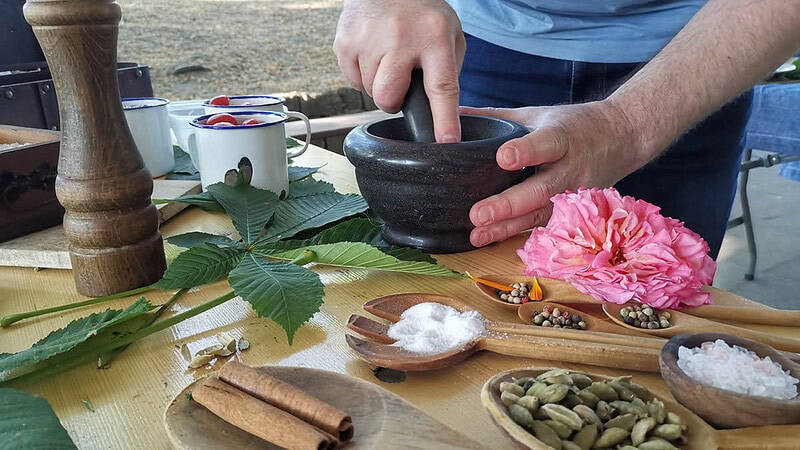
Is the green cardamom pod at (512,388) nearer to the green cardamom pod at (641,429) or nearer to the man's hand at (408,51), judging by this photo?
the green cardamom pod at (641,429)

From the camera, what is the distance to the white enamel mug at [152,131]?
3.47 ft

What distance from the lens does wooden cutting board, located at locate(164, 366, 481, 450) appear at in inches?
15.2

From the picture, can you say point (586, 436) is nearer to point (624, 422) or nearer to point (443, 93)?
point (624, 422)

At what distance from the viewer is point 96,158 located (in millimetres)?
617

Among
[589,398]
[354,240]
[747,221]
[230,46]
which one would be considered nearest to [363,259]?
[354,240]

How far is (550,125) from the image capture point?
30.4 inches

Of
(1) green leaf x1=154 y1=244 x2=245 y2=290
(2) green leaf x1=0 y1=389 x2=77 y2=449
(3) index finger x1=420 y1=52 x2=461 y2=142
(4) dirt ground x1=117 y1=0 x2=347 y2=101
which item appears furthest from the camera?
(4) dirt ground x1=117 y1=0 x2=347 y2=101

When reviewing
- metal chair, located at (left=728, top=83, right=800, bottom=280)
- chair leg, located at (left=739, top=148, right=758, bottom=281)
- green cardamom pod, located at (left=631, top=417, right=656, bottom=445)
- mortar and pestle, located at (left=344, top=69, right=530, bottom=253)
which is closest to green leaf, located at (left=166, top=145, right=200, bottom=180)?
mortar and pestle, located at (left=344, top=69, right=530, bottom=253)

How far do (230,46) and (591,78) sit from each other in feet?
10.3

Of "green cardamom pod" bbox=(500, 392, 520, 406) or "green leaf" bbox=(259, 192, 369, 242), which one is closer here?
"green cardamom pod" bbox=(500, 392, 520, 406)

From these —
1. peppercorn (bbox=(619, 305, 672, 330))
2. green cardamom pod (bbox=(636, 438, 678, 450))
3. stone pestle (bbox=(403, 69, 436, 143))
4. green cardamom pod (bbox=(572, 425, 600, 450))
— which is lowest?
peppercorn (bbox=(619, 305, 672, 330))

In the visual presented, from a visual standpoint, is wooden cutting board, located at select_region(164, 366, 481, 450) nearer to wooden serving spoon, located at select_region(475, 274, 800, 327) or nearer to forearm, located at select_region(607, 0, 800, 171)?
wooden serving spoon, located at select_region(475, 274, 800, 327)

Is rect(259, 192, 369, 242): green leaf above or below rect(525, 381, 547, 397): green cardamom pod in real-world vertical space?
below

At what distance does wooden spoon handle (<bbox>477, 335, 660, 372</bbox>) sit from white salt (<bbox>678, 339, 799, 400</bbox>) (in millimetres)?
44
